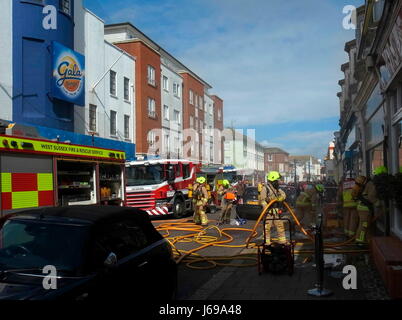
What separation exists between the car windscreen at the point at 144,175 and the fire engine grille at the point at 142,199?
41cm

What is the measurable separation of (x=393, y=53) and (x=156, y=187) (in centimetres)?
1004

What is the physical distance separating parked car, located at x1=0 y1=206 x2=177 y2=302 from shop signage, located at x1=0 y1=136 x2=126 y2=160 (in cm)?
301

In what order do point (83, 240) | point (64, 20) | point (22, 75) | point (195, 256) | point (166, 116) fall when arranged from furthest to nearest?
1. point (166, 116)
2. point (64, 20)
3. point (22, 75)
4. point (195, 256)
5. point (83, 240)

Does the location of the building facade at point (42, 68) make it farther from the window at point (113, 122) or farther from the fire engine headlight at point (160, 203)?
the window at point (113, 122)

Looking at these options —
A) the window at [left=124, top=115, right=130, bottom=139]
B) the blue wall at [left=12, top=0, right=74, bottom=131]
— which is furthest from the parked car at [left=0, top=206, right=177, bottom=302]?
the window at [left=124, top=115, right=130, bottom=139]

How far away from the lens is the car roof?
4.15 meters

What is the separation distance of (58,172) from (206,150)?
3565 centimetres

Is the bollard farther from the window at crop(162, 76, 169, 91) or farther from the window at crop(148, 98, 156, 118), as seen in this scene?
the window at crop(162, 76, 169, 91)

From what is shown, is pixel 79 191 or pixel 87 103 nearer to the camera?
pixel 79 191

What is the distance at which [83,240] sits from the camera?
3.84 m

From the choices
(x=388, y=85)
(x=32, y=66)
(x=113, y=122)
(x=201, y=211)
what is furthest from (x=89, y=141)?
(x=388, y=85)
